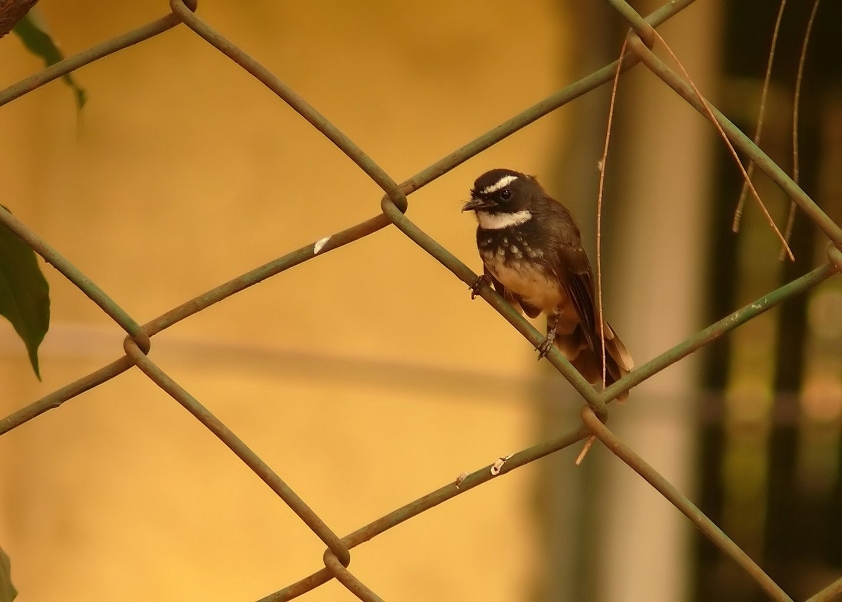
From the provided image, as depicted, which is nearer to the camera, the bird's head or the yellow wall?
the bird's head

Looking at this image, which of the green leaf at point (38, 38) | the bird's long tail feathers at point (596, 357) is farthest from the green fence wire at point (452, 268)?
the bird's long tail feathers at point (596, 357)

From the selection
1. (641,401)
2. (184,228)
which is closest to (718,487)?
(641,401)

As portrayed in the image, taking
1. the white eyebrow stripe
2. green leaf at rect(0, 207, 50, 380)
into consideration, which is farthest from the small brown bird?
green leaf at rect(0, 207, 50, 380)

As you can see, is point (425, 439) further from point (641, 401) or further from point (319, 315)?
point (641, 401)

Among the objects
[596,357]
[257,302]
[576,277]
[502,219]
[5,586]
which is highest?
[257,302]

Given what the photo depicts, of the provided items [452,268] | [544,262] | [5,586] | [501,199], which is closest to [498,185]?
[501,199]

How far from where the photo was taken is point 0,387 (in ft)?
10.2

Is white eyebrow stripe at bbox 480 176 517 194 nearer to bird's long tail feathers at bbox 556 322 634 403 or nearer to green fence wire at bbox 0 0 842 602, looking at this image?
bird's long tail feathers at bbox 556 322 634 403

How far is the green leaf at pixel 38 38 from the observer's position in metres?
1.29

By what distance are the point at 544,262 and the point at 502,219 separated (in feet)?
0.46

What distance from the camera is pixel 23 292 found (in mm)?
1240

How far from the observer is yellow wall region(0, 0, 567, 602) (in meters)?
3.17

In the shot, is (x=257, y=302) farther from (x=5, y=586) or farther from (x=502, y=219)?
(x=5, y=586)

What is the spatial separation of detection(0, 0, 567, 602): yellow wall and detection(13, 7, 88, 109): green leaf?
1869 millimetres
